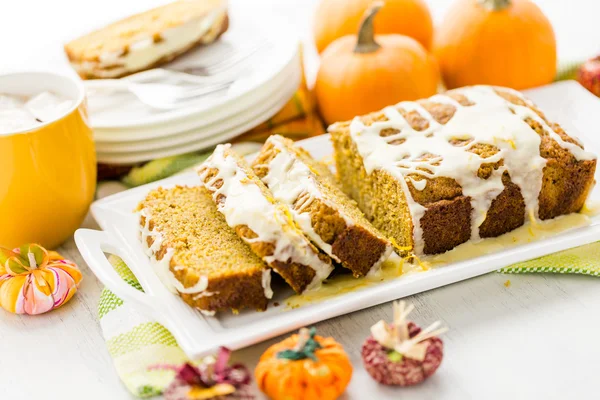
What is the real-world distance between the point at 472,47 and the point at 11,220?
2260mm

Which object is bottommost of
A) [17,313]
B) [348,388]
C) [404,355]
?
[17,313]

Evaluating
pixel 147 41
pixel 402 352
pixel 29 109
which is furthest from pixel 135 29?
pixel 402 352

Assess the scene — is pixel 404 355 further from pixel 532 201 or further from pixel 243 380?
pixel 532 201

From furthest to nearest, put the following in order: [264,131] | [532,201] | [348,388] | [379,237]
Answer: [264,131] → [532,201] → [379,237] → [348,388]

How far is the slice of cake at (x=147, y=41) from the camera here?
375 centimetres

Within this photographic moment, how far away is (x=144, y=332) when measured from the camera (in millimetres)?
2643

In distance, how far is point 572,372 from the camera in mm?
2402

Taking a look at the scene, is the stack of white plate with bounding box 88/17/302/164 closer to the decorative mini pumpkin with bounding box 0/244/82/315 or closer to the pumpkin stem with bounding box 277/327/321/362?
Result: the decorative mini pumpkin with bounding box 0/244/82/315

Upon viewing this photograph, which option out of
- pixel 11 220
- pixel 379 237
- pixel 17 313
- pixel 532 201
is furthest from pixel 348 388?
pixel 11 220

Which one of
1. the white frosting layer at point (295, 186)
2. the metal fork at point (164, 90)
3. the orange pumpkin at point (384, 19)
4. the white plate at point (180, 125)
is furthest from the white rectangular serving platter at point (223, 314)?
the orange pumpkin at point (384, 19)

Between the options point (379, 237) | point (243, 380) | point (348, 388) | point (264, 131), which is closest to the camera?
point (243, 380)

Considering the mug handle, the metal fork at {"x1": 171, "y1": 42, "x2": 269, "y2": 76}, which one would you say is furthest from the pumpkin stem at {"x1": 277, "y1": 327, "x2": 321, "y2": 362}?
the metal fork at {"x1": 171, "y1": 42, "x2": 269, "y2": 76}

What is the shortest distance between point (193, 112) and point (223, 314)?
1.13 m

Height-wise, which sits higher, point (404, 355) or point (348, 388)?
point (404, 355)
